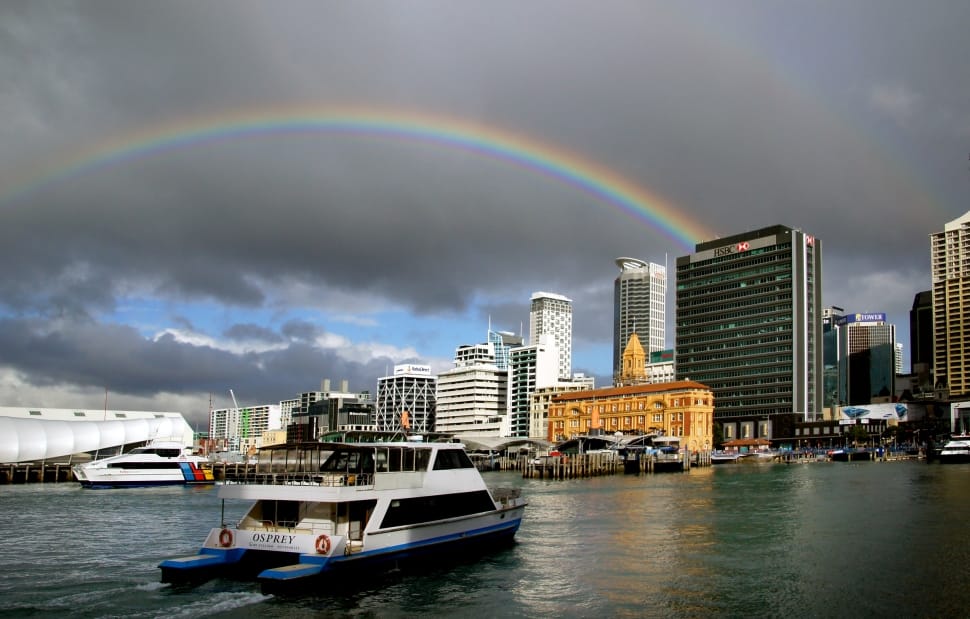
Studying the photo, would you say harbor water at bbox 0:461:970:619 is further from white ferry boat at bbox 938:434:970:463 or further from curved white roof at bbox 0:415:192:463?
white ferry boat at bbox 938:434:970:463

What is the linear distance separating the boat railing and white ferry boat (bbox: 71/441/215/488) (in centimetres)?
7138

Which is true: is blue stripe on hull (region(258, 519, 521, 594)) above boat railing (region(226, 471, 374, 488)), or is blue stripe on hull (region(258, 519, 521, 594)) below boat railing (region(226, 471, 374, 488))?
below

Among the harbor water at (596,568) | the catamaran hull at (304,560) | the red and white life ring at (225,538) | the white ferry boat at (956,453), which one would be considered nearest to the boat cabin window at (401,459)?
the catamaran hull at (304,560)

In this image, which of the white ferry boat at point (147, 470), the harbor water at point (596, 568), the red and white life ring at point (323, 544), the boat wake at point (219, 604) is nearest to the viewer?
the boat wake at point (219, 604)

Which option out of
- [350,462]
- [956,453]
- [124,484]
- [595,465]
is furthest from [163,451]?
[956,453]

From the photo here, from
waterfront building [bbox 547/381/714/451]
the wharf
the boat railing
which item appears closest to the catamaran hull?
the boat railing

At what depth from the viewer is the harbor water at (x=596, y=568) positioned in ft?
94.7

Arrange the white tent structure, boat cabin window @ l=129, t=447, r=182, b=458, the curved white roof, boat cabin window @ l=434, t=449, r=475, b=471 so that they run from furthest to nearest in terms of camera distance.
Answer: the white tent structure
the curved white roof
boat cabin window @ l=129, t=447, r=182, b=458
boat cabin window @ l=434, t=449, r=475, b=471

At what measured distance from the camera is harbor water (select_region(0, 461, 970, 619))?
28859mm

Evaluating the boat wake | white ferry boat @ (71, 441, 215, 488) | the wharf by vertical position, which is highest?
the boat wake

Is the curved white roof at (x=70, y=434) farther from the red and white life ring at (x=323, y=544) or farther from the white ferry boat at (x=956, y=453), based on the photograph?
the white ferry boat at (x=956, y=453)

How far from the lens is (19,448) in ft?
379

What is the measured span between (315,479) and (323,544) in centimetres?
318

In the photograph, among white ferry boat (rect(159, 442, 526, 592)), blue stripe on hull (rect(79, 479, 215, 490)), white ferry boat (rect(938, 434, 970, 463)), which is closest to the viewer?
white ferry boat (rect(159, 442, 526, 592))
